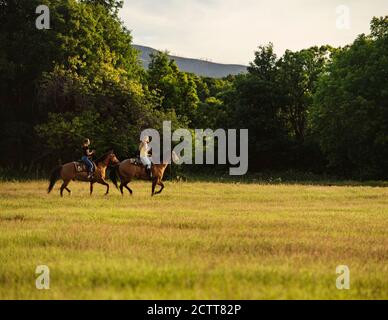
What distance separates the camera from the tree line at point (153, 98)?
127ft

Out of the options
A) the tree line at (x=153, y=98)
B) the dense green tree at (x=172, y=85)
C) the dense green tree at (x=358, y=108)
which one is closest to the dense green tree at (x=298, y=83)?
the tree line at (x=153, y=98)

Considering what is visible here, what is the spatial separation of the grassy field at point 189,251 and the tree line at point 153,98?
19462 mm

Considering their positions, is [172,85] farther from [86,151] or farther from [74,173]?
[74,173]

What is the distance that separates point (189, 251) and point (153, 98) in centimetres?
4112

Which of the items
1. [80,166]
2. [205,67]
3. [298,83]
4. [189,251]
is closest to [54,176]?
[80,166]

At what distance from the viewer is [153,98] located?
50.8 meters

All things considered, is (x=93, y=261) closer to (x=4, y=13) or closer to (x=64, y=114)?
(x=64, y=114)

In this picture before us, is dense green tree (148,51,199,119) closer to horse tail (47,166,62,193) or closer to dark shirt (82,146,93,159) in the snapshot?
dark shirt (82,146,93,159)

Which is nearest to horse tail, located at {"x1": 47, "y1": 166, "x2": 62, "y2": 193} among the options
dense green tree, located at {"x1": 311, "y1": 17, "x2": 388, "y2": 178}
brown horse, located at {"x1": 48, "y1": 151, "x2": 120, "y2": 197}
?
brown horse, located at {"x1": 48, "y1": 151, "x2": 120, "y2": 197}

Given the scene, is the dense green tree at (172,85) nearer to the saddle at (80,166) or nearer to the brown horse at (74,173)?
the brown horse at (74,173)

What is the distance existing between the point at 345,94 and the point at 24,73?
2844cm

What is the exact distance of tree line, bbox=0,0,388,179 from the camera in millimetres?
38656

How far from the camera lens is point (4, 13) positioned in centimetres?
4025
